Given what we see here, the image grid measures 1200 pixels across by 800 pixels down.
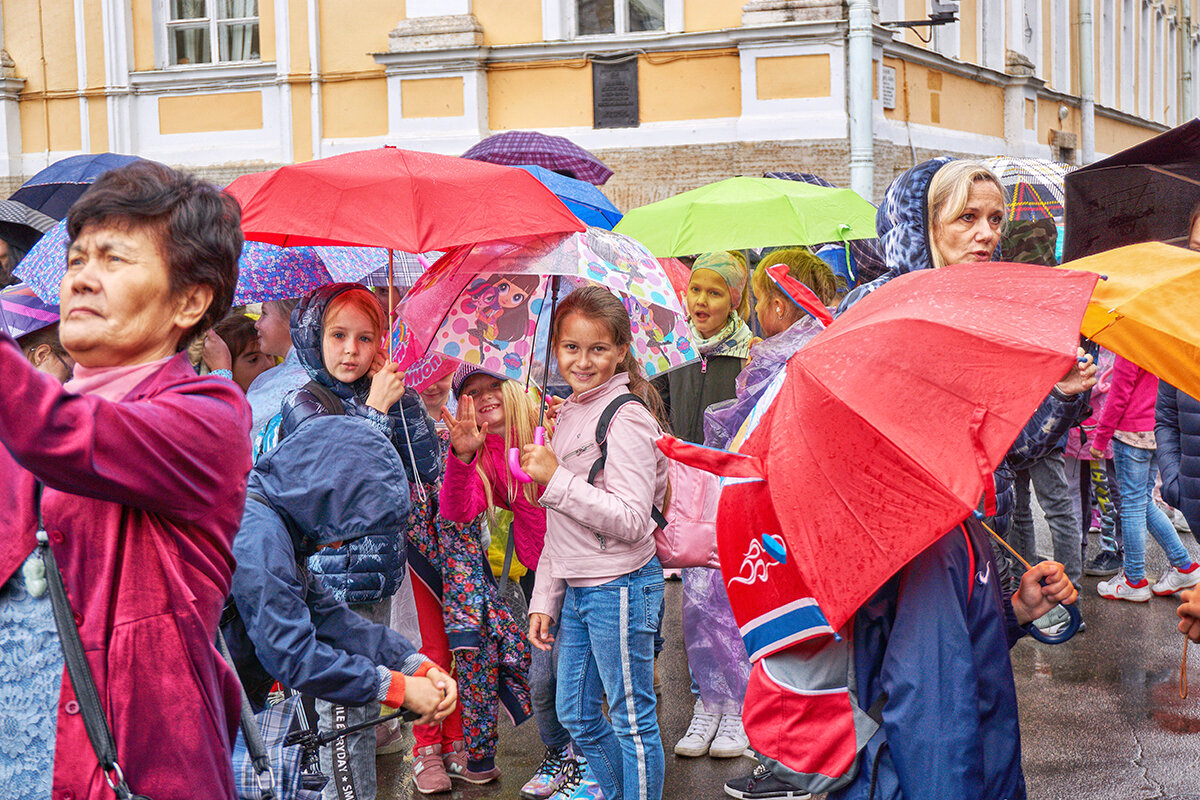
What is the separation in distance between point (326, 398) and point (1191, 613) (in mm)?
2641

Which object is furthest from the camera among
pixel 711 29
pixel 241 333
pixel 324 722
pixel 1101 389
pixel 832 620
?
pixel 711 29

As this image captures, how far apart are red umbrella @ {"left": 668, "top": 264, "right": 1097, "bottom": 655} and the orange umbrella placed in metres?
0.31

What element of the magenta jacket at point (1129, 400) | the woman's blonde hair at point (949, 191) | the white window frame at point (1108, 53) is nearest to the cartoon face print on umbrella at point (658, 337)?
the woman's blonde hair at point (949, 191)

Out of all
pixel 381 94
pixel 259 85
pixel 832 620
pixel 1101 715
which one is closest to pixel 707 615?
pixel 1101 715

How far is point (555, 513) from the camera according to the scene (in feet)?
13.8

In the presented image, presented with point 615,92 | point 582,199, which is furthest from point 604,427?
point 615,92

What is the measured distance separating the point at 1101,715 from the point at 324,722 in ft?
11.6

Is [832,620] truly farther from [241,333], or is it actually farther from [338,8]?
[338,8]

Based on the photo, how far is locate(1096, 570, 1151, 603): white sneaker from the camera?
292 inches

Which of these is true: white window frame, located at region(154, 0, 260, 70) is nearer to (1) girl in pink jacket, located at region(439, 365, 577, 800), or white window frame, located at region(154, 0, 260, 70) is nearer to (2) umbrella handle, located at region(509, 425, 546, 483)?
(1) girl in pink jacket, located at region(439, 365, 577, 800)

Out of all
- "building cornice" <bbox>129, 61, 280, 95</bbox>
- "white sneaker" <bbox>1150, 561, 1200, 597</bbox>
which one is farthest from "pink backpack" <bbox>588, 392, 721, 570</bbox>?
"building cornice" <bbox>129, 61, 280, 95</bbox>

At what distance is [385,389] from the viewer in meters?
3.97

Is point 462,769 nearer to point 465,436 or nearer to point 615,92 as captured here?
point 465,436

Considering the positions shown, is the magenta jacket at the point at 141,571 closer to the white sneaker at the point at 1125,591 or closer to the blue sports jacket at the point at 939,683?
the blue sports jacket at the point at 939,683
